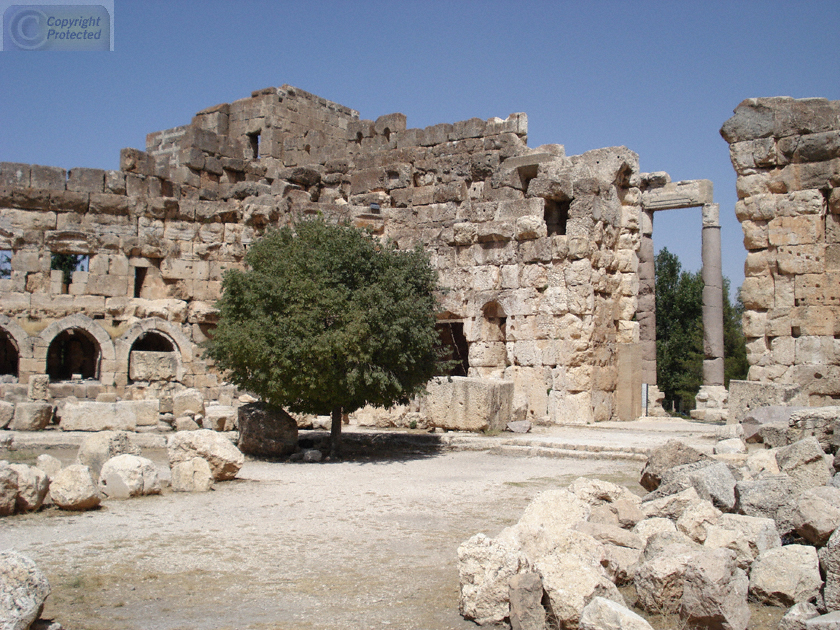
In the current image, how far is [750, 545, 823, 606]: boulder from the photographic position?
14.2 ft

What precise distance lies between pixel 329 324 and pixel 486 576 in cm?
627

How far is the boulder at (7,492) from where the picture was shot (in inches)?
262

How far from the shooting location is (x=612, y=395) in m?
15.2

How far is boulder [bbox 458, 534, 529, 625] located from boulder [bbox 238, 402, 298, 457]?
6.65 meters

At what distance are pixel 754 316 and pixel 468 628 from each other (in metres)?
9.16

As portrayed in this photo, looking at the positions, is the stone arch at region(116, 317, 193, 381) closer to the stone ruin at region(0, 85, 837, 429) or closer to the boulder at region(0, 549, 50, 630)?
the stone ruin at region(0, 85, 837, 429)

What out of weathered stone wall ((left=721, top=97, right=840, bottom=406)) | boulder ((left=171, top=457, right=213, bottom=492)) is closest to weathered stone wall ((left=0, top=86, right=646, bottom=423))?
weathered stone wall ((left=721, top=97, right=840, bottom=406))

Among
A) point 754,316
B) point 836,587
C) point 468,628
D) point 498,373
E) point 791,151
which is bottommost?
point 468,628

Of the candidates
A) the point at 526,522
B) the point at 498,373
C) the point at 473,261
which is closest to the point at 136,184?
the point at 473,261

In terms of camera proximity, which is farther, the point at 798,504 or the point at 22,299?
the point at 22,299

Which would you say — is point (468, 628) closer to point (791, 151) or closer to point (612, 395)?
point (791, 151)

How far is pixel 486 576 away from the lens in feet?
14.6

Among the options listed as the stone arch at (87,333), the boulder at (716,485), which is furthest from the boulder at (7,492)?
the stone arch at (87,333)

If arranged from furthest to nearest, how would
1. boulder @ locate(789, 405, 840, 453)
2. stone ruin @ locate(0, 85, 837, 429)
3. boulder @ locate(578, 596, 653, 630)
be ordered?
stone ruin @ locate(0, 85, 837, 429) → boulder @ locate(789, 405, 840, 453) → boulder @ locate(578, 596, 653, 630)
